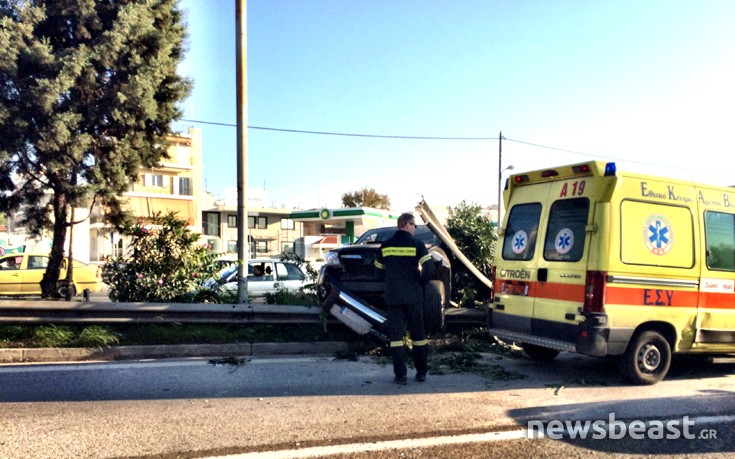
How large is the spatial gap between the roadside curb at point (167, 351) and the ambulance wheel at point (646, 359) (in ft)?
11.7

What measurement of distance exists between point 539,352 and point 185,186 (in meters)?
43.1

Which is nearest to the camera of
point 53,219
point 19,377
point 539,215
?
point 19,377

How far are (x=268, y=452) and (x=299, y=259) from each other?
18.8ft

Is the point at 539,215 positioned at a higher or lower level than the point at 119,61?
lower

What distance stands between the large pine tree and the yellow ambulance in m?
7.56

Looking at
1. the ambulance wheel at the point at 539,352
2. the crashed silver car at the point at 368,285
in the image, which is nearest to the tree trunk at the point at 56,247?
the crashed silver car at the point at 368,285

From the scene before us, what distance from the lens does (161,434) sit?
4340 millimetres

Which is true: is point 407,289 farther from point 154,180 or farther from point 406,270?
point 154,180

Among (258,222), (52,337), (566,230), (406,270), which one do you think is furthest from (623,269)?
(258,222)

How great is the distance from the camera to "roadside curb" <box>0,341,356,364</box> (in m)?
6.88

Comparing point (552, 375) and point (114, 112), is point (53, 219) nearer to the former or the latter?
point (114, 112)

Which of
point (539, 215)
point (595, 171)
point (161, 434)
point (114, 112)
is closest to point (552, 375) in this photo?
point (539, 215)

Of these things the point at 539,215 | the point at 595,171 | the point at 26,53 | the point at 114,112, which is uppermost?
the point at 26,53

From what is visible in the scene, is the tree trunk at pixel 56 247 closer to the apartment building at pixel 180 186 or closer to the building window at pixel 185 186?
the apartment building at pixel 180 186
